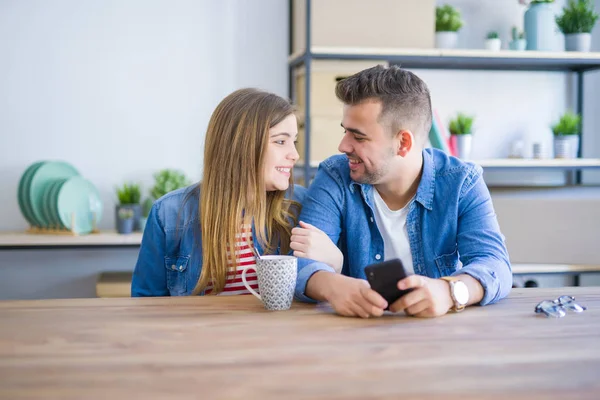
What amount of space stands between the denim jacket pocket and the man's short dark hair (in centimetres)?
58

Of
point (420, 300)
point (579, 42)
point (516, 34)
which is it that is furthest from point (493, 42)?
point (420, 300)

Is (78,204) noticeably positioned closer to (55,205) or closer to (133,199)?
(55,205)

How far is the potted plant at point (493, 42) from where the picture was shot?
3355 mm

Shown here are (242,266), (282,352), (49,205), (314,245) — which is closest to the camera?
(282,352)

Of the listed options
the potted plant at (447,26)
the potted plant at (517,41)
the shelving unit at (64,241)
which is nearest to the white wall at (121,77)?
the shelving unit at (64,241)

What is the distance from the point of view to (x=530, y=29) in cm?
337

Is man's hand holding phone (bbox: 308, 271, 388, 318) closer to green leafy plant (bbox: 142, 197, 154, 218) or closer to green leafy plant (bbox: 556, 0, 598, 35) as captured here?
green leafy plant (bbox: 142, 197, 154, 218)

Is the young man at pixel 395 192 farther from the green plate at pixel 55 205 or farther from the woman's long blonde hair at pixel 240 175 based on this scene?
the green plate at pixel 55 205

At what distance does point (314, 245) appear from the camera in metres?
1.68

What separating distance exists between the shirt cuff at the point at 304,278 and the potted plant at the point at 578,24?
2.29 m

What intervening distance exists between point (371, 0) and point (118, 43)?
1175 mm

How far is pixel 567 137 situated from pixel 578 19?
1.73 feet

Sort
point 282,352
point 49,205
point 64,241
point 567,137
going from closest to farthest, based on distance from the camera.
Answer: point 282,352 → point 64,241 → point 49,205 → point 567,137

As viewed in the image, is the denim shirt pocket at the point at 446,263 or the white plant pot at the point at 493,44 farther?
the white plant pot at the point at 493,44
